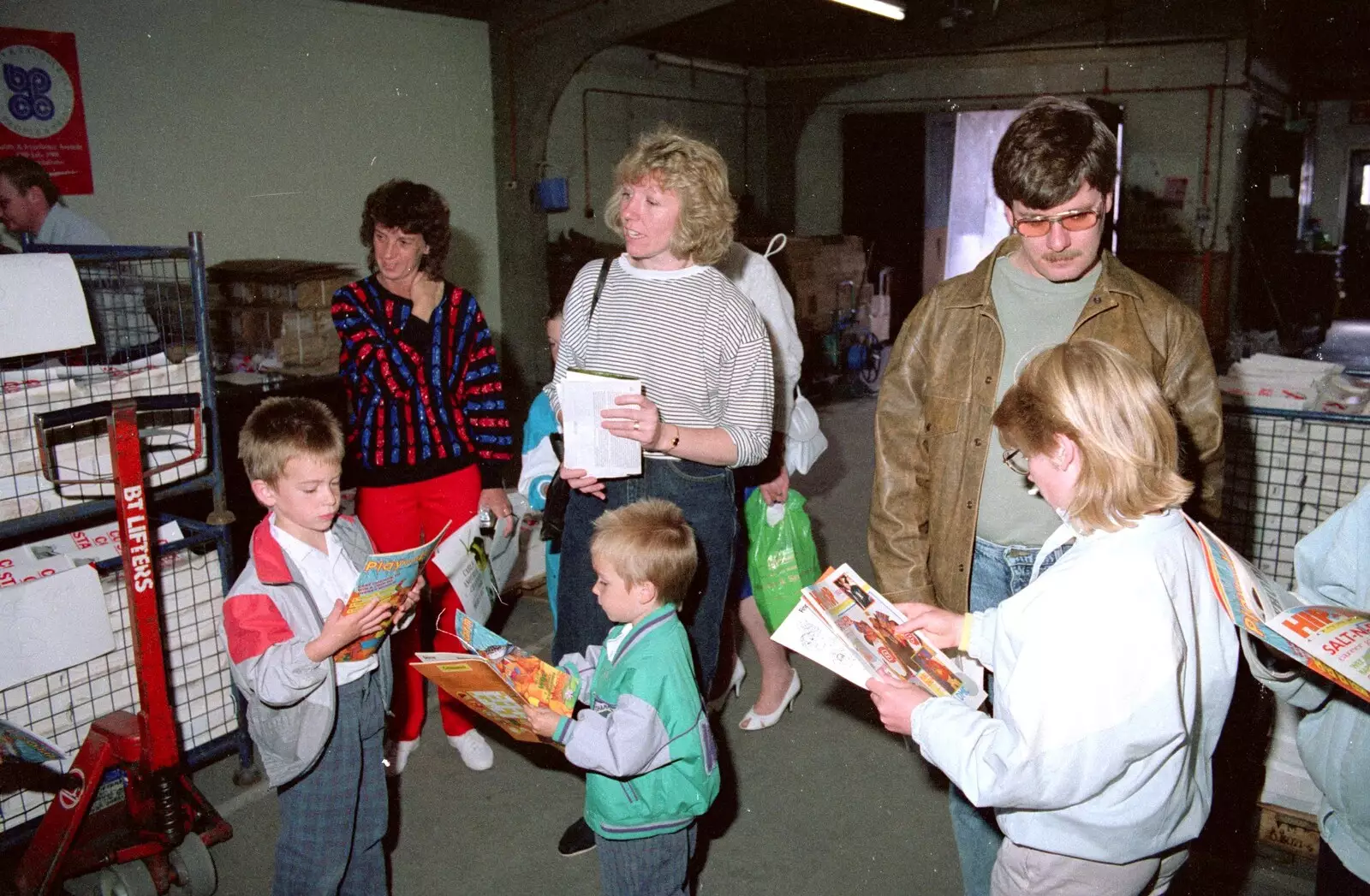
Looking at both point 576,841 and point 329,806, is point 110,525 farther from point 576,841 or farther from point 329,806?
point 576,841

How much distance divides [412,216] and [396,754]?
70.6 inches

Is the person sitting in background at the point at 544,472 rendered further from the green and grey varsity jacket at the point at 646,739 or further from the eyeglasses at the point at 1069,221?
the eyeglasses at the point at 1069,221

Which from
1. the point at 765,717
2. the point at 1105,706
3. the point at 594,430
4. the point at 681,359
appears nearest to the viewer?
the point at 1105,706

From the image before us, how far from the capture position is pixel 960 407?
2.23 meters

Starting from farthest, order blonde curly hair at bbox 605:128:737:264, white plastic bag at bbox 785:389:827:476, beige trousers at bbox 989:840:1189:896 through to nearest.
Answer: white plastic bag at bbox 785:389:827:476
blonde curly hair at bbox 605:128:737:264
beige trousers at bbox 989:840:1189:896

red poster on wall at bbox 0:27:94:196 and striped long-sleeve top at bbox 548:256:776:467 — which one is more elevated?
red poster on wall at bbox 0:27:94:196

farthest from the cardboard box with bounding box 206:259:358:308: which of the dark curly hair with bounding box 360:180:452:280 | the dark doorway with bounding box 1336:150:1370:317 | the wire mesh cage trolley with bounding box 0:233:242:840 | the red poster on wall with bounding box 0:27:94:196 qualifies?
the dark doorway with bounding box 1336:150:1370:317

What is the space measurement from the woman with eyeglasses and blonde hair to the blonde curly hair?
1181 millimetres

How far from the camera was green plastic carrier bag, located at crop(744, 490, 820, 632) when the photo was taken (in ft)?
11.1

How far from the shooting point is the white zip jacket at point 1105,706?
1386 millimetres

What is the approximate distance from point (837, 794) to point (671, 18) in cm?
668

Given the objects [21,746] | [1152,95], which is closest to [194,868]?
[21,746]

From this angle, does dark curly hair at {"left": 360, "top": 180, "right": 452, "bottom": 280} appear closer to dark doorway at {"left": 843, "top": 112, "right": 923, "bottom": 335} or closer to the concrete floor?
the concrete floor

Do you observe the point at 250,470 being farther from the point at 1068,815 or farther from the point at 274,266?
the point at 274,266
